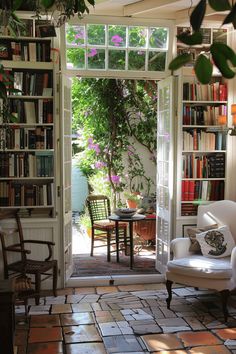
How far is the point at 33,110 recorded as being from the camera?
4.62 m

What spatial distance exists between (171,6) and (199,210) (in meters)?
2.23

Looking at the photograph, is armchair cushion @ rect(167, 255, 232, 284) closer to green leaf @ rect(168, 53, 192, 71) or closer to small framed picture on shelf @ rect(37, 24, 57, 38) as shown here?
small framed picture on shelf @ rect(37, 24, 57, 38)

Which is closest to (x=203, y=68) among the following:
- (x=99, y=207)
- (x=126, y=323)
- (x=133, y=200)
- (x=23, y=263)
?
(x=126, y=323)

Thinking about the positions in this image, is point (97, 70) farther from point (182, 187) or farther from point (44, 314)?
point (44, 314)

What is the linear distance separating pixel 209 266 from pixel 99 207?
275cm

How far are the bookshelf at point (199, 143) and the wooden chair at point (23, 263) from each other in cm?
156

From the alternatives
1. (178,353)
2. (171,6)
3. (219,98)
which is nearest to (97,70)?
(171,6)

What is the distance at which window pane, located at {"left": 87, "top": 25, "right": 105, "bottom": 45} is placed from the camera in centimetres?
479

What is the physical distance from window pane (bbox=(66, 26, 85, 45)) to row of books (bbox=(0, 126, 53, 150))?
101 cm

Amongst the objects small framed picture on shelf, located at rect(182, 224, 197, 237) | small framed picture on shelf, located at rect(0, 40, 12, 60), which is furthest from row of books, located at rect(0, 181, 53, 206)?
small framed picture on shelf, located at rect(182, 224, 197, 237)

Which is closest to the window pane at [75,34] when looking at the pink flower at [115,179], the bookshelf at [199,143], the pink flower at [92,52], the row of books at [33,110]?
the pink flower at [92,52]

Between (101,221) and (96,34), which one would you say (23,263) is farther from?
(96,34)

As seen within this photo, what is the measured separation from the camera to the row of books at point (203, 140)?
4.93m

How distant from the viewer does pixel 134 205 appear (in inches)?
267
